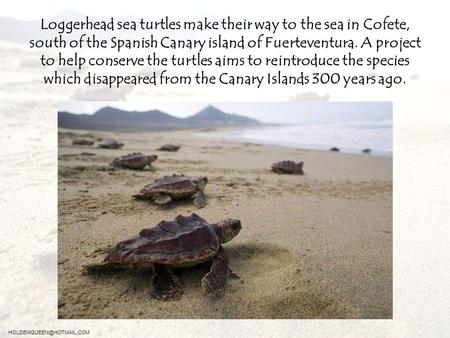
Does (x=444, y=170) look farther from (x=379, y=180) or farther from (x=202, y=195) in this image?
(x=202, y=195)

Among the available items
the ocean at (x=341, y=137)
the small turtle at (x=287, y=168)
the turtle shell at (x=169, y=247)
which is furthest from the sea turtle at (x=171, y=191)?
the ocean at (x=341, y=137)

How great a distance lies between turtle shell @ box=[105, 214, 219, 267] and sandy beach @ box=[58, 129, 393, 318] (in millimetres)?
156

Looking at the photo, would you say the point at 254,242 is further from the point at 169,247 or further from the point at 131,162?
the point at 131,162

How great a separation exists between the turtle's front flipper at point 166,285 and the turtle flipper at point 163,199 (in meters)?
1.45

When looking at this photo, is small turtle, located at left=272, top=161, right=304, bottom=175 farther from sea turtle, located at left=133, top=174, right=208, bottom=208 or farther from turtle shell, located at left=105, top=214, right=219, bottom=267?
turtle shell, located at left=105, top=214, right=219, bottom=267

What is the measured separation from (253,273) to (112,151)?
5082mm

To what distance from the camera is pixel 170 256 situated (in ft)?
7.51

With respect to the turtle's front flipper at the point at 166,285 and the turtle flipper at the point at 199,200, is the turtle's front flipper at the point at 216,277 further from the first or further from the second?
the turtle flipper at the point at 199,200

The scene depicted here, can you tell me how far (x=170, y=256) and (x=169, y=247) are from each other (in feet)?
0.18

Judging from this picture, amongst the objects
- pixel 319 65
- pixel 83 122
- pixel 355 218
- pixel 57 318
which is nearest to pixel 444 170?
pixel 355 218

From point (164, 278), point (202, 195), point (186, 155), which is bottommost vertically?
point (164, 278)

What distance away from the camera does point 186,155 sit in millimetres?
7090

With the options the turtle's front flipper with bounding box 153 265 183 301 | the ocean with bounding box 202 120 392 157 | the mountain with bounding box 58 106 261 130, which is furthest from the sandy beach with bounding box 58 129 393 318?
the mountain with bounding box 58 106 261 130

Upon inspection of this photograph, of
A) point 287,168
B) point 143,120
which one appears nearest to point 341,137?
point 287,168
